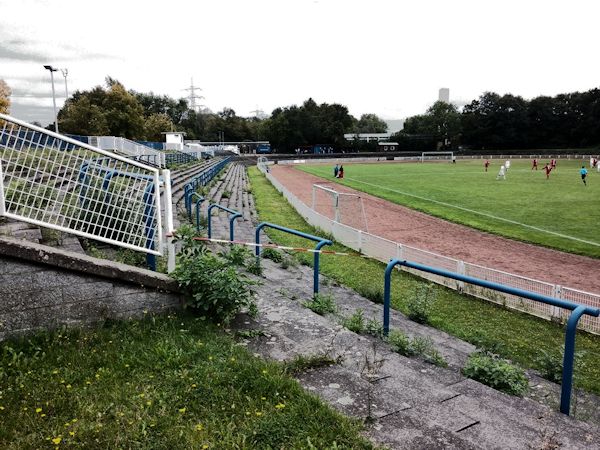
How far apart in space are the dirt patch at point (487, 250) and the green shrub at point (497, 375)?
8171 mm

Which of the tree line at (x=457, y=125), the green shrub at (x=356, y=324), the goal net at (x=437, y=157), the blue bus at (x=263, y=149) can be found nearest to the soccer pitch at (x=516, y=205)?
the green shrub at (x=356, y=324)

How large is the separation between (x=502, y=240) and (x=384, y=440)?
1549cm

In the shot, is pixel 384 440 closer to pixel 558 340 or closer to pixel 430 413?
pixel 430 413

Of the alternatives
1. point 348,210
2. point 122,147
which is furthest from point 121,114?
point 348,210

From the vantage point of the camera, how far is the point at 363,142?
112875mm

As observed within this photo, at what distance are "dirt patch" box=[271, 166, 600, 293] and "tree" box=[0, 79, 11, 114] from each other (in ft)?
129

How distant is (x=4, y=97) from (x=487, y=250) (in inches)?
1974

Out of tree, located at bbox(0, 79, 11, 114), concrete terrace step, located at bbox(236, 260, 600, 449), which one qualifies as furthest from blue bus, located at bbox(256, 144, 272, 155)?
concrete terrace step, located at bbox(236, 260, 600, 449)

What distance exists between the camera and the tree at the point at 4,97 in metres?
43.8

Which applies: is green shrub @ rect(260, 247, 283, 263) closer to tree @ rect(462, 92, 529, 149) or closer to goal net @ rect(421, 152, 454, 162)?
goal net @ rect(421, 152, 454, 162)

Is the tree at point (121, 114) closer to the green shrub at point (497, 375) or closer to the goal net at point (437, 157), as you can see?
the goal net at point (437, 157)

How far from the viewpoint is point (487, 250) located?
1562cm

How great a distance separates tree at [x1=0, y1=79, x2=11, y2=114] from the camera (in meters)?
43.8

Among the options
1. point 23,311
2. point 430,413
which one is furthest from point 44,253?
point 430,413
